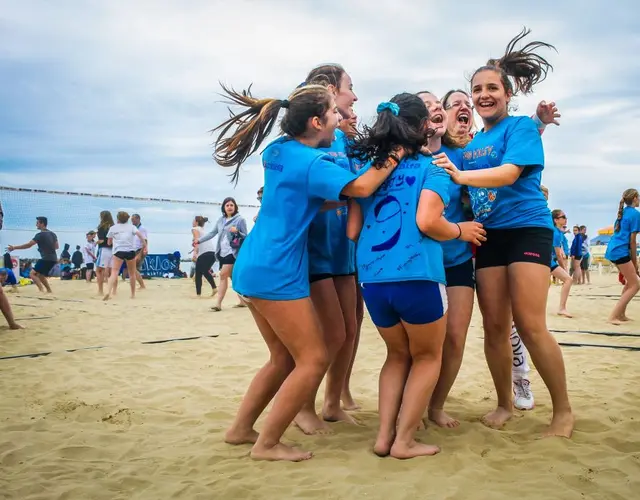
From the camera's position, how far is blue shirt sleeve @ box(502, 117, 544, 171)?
3035 mm

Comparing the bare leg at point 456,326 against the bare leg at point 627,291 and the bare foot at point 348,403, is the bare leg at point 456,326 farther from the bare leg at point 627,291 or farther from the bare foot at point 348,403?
the bare leg at point 627,291

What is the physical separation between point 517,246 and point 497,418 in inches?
43.4

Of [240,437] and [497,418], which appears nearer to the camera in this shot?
[240,437]

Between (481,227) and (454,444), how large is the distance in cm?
119

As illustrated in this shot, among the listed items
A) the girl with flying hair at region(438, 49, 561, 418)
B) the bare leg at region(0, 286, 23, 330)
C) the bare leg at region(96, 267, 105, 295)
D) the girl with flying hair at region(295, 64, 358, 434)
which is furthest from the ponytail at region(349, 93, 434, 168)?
the bare leg at region(96, 267, 105, 295)

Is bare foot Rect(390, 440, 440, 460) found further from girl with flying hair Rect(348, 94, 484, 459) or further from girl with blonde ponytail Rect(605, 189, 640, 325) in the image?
girl with blonde ponytail Rect(605, 189, 640, 325)

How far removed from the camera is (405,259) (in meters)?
2.73

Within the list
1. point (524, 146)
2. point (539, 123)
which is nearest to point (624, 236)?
point (539, 123)

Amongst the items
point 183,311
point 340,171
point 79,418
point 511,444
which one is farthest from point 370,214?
point 183,311

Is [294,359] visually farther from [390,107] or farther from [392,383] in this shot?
[390,107]

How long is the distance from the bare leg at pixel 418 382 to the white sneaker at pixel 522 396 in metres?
1.19

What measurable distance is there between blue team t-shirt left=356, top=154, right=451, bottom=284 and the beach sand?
3.09 ft

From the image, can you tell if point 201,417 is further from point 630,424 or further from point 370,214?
point 630,424

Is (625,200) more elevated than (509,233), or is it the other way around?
(625,200)
